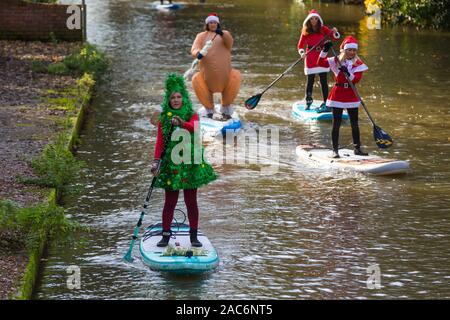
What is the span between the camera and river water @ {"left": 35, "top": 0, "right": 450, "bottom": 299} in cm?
973

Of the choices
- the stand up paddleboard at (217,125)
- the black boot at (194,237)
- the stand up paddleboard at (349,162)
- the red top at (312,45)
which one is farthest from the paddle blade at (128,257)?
the red top at (312,45)

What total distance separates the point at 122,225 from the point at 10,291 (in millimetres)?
2707

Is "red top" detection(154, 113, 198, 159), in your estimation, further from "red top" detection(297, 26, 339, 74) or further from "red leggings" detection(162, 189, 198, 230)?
Answer: "red top" detection(297, 26, 339, 74)

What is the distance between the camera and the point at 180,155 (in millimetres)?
10117

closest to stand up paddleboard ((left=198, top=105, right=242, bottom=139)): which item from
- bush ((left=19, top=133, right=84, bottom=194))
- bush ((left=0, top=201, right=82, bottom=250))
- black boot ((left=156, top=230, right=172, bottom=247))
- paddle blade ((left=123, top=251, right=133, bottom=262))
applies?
bush ((left=19, top=133, right=84, bottom=194))

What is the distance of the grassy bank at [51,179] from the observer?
393 inches

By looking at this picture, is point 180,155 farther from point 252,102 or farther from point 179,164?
point 252,102

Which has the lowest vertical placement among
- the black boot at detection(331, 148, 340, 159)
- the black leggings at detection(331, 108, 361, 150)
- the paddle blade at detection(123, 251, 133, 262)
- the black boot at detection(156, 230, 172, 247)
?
the paddle blade at detection(123, 251, 133, 262)

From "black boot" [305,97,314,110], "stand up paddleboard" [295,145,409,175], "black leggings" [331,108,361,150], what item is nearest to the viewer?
"stand up paddleboard" [295,145,409,175]

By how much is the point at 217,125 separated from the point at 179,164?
5.87 metres

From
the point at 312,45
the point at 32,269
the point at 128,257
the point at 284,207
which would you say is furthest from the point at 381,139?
the point at 32,269

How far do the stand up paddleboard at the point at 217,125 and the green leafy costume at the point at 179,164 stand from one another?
5.55 metres

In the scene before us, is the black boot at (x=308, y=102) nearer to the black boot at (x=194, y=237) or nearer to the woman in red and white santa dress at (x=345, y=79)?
the woman in red and white santa dress at (x=345, y=79)

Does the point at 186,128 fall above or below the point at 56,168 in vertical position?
above
